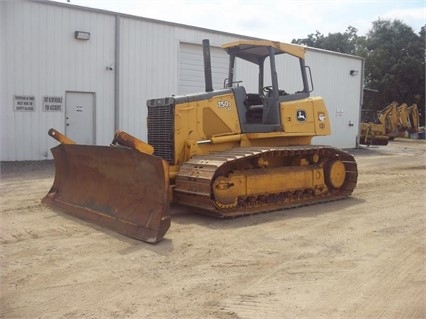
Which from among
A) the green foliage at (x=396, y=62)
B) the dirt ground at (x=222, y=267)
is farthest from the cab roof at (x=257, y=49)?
the green foliage at (x=396, y=62)

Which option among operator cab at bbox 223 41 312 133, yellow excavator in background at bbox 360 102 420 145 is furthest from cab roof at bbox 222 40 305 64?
yellow excavator in background at bbox 360 102 420 145

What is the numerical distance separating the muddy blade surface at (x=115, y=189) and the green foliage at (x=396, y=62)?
1555 inches

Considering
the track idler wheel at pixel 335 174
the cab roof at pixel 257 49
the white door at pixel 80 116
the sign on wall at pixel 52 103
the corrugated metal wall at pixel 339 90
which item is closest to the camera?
the cab roof at pixel 257 49

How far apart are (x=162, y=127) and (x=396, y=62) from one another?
39.5 meters

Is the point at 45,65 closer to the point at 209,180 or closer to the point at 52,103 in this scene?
the point at 52,103

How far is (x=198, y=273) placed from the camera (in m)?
4.84

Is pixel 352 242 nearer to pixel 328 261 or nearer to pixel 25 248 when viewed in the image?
pixel 328 261

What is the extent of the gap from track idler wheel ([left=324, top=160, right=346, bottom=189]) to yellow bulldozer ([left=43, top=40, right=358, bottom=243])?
0.02 meters

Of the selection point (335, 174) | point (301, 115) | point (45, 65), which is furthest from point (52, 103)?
point (335, 174)

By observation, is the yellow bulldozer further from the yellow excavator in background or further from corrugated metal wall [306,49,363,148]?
the yellow excavator in background

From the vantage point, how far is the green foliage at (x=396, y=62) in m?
41.9

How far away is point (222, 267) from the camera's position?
5.04 m

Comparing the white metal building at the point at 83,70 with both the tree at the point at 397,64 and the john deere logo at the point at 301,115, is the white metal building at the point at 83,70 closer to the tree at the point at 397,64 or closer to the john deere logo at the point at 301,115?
the john deere logo at the point at 301,115

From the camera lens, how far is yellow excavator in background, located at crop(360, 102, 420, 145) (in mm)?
27562
